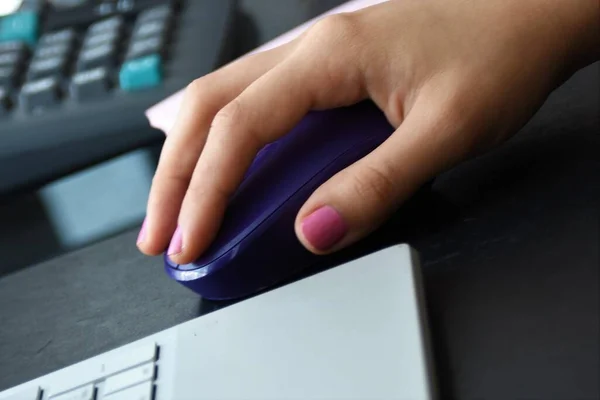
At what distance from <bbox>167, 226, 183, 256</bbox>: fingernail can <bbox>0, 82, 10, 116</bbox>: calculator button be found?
0.26 meters

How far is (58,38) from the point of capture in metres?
0.61

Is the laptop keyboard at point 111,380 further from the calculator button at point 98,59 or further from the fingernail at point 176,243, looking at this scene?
the calculator button at point 98,59

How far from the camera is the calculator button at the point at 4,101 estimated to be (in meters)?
0.55

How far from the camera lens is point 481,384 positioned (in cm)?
28

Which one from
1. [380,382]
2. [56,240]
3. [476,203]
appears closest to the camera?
[380,382]

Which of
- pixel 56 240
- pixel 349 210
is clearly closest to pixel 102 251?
pixel 56 240

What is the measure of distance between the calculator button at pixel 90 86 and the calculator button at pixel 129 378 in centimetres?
28

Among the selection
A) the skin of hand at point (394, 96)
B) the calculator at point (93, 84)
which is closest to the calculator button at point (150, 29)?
the calculator at point (93, 84)

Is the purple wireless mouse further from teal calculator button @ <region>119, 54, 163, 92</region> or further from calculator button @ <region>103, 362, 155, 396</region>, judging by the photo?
teal calculator button @ <region>119, 54, 163, 92</region>

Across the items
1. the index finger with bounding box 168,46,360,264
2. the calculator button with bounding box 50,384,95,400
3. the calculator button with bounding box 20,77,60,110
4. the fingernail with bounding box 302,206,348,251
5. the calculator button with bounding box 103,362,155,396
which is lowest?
the calculator button with bounding box 50,384,95,400

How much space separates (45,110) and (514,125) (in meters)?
0.37

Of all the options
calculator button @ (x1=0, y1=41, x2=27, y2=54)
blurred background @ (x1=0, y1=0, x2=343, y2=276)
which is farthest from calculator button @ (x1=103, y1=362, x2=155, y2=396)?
calculator button @ (x1=0, y1=41, x2=27, y2=54)

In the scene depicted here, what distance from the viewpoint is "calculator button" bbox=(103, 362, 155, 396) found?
318 millimetres

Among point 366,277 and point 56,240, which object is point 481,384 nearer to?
point 366,277
